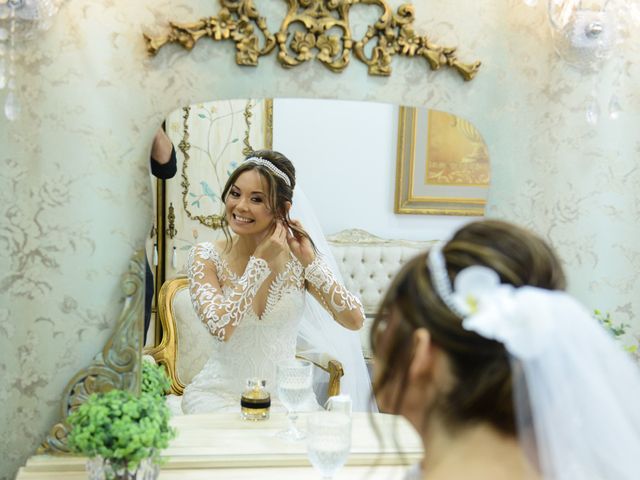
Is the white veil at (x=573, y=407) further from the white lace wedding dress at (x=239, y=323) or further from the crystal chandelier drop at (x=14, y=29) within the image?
the crystal chandelier drop at (x=14, y=29)

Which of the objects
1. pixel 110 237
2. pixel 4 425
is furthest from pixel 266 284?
pixel 4 425

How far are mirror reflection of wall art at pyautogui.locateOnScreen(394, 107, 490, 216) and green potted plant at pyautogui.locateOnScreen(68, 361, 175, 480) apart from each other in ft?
2.63

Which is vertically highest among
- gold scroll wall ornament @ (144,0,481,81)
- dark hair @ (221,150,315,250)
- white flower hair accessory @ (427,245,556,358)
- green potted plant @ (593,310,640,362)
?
gold scroll wall ornament @ (144,0,481,81)

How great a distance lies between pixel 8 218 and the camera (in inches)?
71.9

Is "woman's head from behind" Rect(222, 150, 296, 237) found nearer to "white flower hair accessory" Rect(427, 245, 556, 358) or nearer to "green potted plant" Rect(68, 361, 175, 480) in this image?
"green potted plant" Rect(68, 361, 175, 480)

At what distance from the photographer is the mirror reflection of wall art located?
192 cm

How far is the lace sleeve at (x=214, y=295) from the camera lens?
1.84 metres

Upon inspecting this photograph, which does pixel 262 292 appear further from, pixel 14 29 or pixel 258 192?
pixel 14 29

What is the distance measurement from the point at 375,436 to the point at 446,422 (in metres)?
0.85

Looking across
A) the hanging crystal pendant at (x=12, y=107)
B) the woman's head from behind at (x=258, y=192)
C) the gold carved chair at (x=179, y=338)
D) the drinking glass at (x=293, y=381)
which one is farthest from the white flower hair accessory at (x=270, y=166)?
the hanging crystal pendant at (x=12, y=107)

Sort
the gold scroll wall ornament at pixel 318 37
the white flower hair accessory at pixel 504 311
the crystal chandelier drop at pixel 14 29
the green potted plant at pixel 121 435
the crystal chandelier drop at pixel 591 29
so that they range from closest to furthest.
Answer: the white flower hair accessory at pixel 504 311 < the green potted plant at pixel 121 435 < the crystal chandelier drop at pixel 14 29 < the gold scroll wall ornament at pixel 318 37 < the crystal chandelier drop at pixel 591 29

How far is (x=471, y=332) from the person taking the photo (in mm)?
1105

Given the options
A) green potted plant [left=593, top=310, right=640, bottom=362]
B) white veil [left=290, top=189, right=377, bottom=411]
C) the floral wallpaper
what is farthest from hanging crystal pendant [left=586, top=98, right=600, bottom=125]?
white veil [left=290, top=189, right=377, bottom=411]

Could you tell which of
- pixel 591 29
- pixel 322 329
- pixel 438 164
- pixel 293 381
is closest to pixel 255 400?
pixel 293 381
